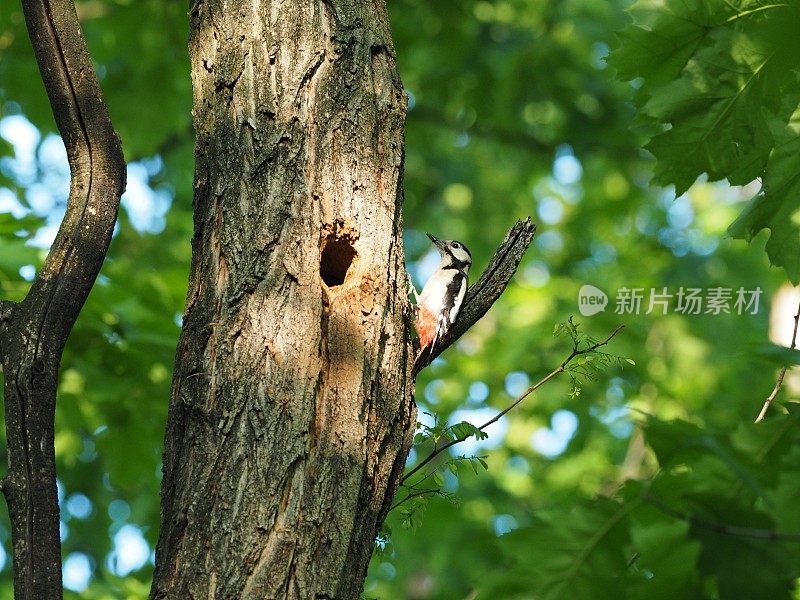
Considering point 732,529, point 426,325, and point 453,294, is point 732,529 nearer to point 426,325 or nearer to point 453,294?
point 426,325

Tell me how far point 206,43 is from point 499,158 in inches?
442

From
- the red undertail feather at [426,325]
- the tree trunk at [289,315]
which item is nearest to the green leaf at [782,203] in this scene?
the tree trunk at [289,315]

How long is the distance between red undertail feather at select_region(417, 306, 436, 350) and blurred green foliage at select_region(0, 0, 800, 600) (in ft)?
2.65

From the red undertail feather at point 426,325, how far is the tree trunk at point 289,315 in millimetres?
1982

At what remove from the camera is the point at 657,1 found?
269 cm

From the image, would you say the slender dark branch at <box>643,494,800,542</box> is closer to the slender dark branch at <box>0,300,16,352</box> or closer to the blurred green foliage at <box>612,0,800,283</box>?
the blurred green foliage at <box>612,0,800,283</box>

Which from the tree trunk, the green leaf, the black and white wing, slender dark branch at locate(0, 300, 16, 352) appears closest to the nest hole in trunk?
the tree trunk

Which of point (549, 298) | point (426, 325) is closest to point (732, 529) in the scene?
point (426, 325)

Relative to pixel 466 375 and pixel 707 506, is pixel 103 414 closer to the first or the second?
pixel 707 506

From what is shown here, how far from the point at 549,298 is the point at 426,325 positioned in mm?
5927

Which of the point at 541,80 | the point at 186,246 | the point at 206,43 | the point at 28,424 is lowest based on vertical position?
the point at 28,424

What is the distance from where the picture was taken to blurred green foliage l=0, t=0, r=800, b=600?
1.63 m

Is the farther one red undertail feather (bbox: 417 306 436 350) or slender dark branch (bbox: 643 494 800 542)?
red undertail feather (bbox: 417 306 436 350)

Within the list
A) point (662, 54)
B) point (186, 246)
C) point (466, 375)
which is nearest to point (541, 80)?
point (466, 375)
